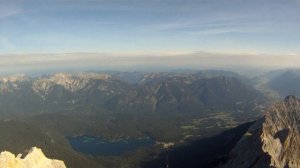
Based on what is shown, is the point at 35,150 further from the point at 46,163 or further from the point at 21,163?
the point at 21,163

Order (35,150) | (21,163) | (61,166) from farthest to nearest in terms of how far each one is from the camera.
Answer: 1. (61,166)
2. (35,150)
3. (21,163)

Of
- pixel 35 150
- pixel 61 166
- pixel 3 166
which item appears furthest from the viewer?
pixel 61 166

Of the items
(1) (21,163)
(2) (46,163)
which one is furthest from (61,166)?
(1) (21,163)

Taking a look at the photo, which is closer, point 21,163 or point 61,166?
point 21,163

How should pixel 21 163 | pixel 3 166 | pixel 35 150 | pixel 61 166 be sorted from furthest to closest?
pixel 61 166, pixel 35 150, pixel 21 163, pixel 3 166

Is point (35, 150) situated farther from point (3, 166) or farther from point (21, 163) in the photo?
point (3, 166)

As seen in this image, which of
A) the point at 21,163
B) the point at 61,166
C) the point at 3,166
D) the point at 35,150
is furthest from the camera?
the point at 61,166
